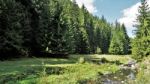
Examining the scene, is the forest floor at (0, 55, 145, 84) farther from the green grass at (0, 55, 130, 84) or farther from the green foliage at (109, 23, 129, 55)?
the green foliage at (109, 23, 129, 55)

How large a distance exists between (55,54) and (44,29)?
5043 mm

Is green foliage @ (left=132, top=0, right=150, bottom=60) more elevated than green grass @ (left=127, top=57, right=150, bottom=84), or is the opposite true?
green foliage @ (left=132, top=0, right=150, bottom=60)

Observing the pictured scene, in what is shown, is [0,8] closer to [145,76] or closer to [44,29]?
[44,29]

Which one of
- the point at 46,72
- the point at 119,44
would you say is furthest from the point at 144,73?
the point at 119,44

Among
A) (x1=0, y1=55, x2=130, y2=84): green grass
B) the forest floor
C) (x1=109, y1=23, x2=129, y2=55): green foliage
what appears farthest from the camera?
(x1=109, y1=23, x2=129, y2=55): green foliage

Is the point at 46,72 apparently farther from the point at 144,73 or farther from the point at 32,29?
the point at 32,29

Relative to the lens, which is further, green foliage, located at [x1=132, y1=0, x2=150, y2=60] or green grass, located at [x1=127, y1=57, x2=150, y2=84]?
green foliage, located at [x1=132, y1=0, x2=150, y2=60]

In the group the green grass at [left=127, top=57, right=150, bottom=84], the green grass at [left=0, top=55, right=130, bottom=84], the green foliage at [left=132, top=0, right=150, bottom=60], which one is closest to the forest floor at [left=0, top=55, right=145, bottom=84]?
the green grass at [left=0, top=55, right=130, bottom=84]

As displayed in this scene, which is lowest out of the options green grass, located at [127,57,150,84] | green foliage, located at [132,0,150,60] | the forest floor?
the forest floor

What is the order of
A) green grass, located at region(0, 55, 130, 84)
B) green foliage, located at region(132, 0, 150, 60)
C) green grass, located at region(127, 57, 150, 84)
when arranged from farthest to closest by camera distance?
green foliage, located at region(132, 0, 150, 60)
green grass, located at region(0, 55, 130, 84)
green grass, located at region(127, 57, 150, 84)

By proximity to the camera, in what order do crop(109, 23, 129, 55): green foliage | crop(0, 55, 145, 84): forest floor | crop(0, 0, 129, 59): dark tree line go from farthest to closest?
1. crop(109, 23, 129, 55): green foliage
2. crop(0, 0, 129, 59): dark tree line
3. crop(0, 55, 145, 84): forest floor

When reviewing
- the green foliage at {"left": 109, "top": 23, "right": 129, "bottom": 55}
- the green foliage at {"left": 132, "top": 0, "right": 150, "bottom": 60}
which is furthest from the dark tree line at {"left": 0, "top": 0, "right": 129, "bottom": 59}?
the green foliage at {"left": 109, "top": 23, "right": 129, "bottom": 55}

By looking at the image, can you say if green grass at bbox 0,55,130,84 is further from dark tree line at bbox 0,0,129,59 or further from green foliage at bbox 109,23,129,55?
green foliage at bbox 109,23,129,55

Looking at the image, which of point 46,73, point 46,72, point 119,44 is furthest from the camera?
point 119,44
